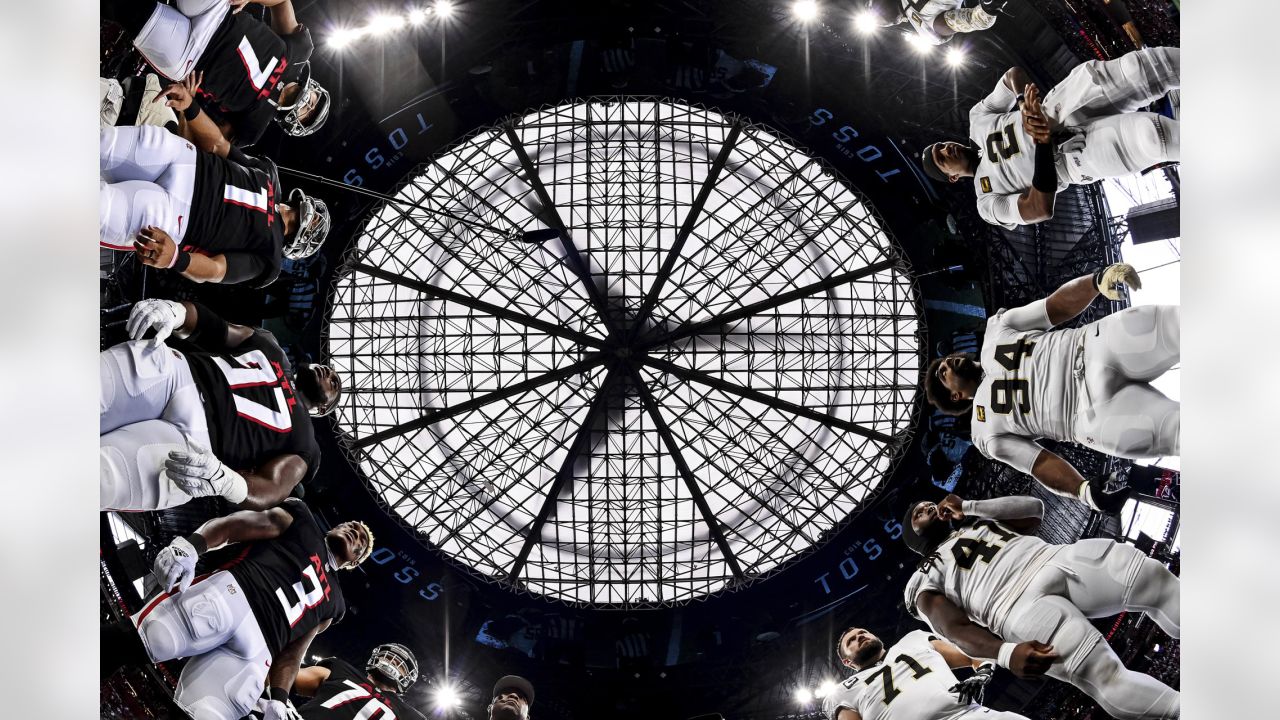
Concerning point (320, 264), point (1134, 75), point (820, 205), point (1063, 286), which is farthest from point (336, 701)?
point (1134, 75)

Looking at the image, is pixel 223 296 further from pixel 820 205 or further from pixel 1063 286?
pixel 1063 286

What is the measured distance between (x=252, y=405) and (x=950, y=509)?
1159 centimetres

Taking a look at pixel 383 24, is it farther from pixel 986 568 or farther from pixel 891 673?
pixel 891 673

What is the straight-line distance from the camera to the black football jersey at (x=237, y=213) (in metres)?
13.8

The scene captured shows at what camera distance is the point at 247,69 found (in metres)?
13.9

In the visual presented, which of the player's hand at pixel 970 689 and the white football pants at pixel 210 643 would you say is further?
the player's hand at pixel 970 689

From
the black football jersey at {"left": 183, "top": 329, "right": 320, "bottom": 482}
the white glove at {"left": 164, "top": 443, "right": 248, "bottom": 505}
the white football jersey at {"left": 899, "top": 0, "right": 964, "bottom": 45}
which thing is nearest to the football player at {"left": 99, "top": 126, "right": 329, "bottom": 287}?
the black football jersey at {"left": 183, "top": 329, "right": 320, "bottom": 482}

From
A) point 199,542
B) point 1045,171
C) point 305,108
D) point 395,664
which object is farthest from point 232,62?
point 1045,171

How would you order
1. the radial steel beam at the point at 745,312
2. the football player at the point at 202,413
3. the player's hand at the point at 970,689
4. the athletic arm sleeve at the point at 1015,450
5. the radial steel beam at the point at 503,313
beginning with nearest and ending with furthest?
1. the football player at the point at 202,413
2. the player's hand at the point at 970,689
3. the athletic arm sleeve at the point at 1015,450
4. the radial steel beam at the point at 503,313
5. the radial steel beam at the point at 745,312

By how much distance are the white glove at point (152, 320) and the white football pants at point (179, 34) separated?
3312mm

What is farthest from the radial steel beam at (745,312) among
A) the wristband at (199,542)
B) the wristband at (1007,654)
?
the wristband at (199,542)

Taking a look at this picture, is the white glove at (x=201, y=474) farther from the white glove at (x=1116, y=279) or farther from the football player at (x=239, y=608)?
the white glove at (x=1116, y=279)

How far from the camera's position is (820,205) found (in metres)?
17.8
